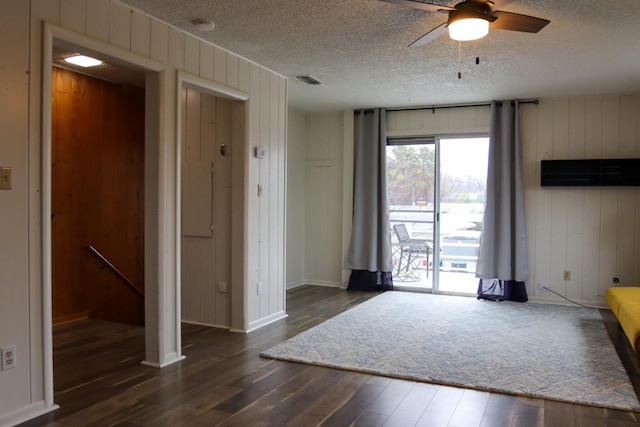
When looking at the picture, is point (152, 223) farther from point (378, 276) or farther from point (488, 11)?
point (378, 276)

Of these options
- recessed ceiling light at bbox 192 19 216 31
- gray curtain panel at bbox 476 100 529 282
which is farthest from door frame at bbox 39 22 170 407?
gray curtain panel at bbox 476 100 529 282

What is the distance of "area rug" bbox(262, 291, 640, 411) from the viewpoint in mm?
3217

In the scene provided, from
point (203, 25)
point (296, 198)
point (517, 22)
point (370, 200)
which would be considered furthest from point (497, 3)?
point (296, 198)

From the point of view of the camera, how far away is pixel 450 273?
656 centimetres

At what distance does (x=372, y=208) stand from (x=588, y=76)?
9.71 ft

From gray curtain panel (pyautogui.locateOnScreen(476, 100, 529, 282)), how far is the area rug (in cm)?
54

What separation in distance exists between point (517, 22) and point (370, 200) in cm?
392

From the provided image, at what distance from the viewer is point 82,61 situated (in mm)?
4527

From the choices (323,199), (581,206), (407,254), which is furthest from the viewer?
(323,199)

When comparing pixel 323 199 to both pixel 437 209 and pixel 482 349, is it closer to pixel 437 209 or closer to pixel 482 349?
pixel 437 209

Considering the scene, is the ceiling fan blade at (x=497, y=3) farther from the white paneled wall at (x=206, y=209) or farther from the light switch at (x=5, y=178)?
the light switch at (x=5, y=178)

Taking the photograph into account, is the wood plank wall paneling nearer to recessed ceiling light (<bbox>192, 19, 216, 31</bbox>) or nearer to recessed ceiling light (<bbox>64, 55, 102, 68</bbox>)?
recessed ceiling light (<bbox>64, 55, 102, 68</bbox>)

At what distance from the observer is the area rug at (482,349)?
10.6ft

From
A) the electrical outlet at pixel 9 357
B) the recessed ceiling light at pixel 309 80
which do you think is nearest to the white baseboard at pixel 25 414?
the electrical outlet at pixel 9 357
